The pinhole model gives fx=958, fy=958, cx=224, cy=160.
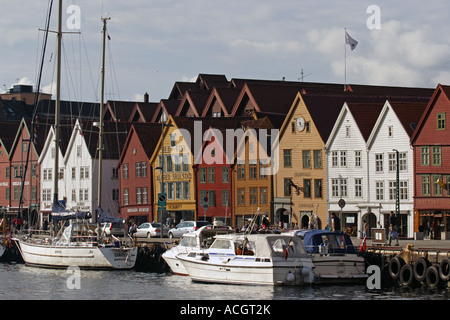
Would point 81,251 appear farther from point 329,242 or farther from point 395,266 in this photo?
point 395,266

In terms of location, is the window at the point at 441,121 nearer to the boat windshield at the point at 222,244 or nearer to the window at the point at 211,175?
the window at the point at 211,175

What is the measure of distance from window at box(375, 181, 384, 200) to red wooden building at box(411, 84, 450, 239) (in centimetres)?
399

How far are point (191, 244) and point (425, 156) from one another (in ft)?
84.4

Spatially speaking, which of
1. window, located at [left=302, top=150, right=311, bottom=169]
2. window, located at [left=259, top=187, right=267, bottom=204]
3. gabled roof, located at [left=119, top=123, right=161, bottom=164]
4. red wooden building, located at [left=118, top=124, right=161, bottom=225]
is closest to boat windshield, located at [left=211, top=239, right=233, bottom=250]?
window, located at [left=302, top=150, right=311, bottom=169]

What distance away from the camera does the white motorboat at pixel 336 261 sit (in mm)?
44656

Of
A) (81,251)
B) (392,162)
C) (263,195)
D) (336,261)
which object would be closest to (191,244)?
(81,251)

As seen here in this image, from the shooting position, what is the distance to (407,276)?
Answer: 45.3 m

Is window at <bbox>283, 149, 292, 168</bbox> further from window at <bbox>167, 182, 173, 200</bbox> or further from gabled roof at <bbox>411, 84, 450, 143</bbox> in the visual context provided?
window at <bbox>167, 182, 173, 200</bbox>

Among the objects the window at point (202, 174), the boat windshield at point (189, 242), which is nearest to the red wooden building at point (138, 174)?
the window at point (202, 174)

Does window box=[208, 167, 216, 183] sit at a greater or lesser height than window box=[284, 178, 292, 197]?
greater

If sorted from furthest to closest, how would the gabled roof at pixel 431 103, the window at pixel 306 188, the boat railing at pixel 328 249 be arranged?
the window at pixel 306 188
the gabled roof at pixel 431 103
the boat railing at pixel 328 249

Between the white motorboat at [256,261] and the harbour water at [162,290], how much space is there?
429mm

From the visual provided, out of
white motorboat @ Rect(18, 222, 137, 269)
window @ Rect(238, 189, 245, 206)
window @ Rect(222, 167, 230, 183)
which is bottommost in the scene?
white motorboat @ Rect(18, 222, 137, 269)

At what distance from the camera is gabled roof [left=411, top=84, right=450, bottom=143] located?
70312mm
